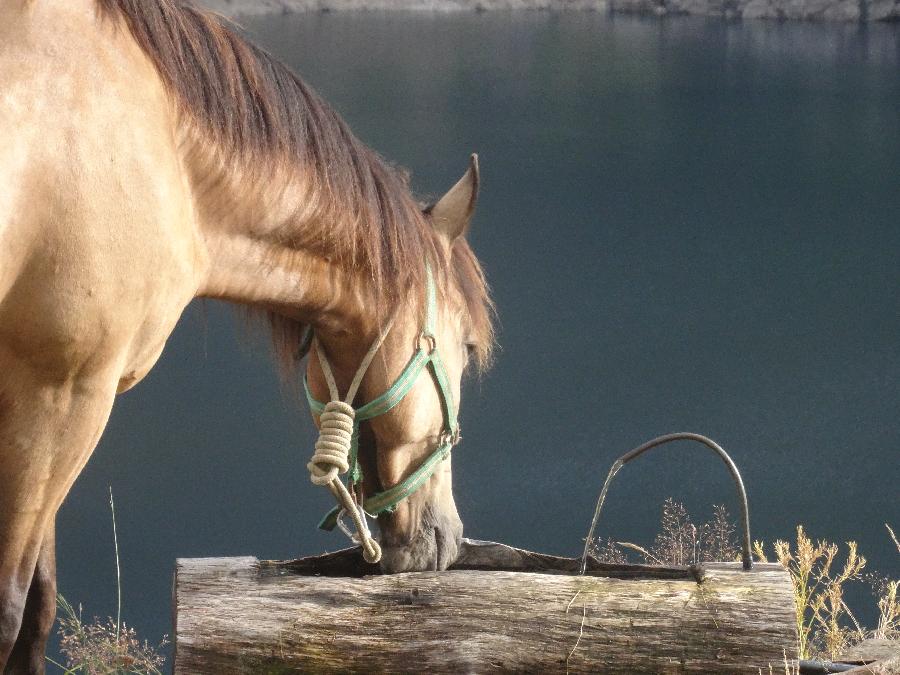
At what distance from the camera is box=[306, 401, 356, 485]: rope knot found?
4.80ft

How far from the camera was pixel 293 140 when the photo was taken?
136cm

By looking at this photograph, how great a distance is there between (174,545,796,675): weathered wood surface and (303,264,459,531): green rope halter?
127 millimetres

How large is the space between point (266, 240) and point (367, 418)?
275 millimetres

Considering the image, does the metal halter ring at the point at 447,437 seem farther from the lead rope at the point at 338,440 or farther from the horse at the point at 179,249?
the lead rope at the point at 338,440

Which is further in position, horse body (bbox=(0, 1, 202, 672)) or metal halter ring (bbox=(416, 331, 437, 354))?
metal halter ring (bbox=(416, 331, 437, 354))

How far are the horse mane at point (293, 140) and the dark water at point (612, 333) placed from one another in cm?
24

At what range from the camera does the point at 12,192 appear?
42.2 inches

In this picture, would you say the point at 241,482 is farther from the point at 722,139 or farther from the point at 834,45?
the point at 834,45

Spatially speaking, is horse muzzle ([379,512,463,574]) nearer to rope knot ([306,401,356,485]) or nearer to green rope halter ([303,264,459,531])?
green rope halter ([303,264,459,531])

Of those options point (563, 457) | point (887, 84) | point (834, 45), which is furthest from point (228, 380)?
point (834, 45)

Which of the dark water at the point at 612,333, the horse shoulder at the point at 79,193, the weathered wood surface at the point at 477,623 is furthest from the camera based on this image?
the dark water at the point at 612,333

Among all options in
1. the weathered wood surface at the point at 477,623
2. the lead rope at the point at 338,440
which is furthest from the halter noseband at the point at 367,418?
the weathered wood surface at the point at 477,623

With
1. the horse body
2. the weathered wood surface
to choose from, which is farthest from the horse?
the weathered wood surface

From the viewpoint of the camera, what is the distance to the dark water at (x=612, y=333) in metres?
4.04
